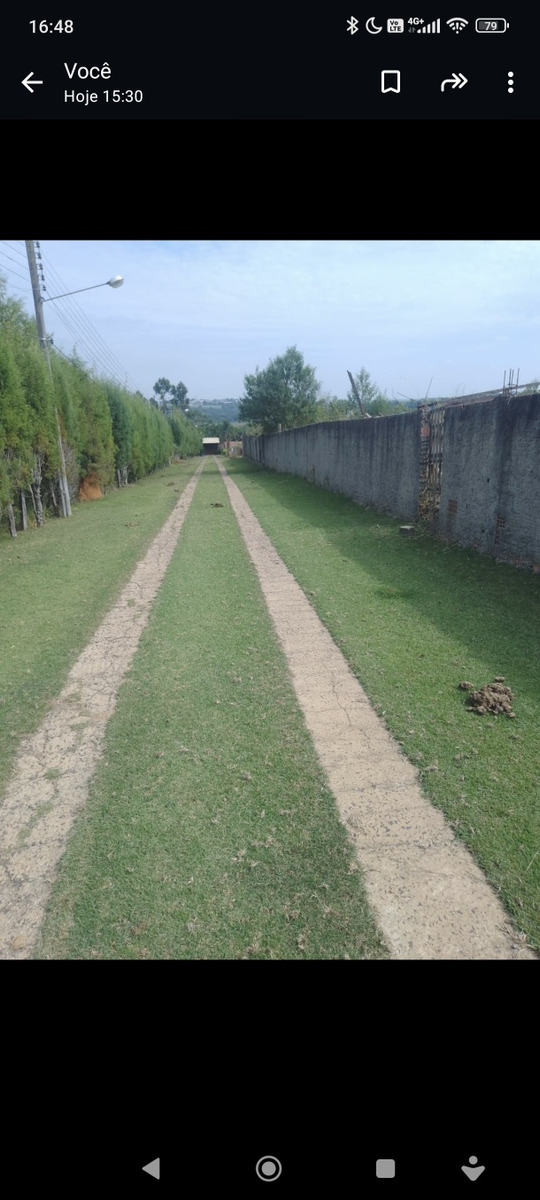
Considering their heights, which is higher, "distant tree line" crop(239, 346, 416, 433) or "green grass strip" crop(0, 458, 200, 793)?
"distant tree line" crop(239, 346, 416, 433)

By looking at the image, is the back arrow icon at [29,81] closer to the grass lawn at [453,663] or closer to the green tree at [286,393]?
the grass lawn at [453,663]

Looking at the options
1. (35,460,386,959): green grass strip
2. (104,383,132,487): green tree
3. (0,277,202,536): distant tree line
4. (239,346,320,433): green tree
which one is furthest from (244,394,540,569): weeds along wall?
(239,346,320,433): green tree

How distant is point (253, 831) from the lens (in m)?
2.48

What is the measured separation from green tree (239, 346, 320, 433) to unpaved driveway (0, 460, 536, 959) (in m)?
29.7

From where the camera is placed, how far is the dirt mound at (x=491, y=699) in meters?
3.42

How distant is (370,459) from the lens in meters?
12.1

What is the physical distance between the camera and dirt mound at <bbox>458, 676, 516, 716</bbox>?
342 centimetres

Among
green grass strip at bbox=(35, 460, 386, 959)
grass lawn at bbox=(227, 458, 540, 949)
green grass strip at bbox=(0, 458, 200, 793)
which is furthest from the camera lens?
green grass strip at bbox=(0, 458, 200, 793)

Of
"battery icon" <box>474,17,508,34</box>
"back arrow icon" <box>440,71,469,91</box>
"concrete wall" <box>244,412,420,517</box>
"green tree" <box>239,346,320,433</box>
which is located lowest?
"concrete wall" <box>244,412,420,517</box>

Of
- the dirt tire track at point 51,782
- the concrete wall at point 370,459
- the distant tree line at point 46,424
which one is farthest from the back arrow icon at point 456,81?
the distant tree line at point 46,424
